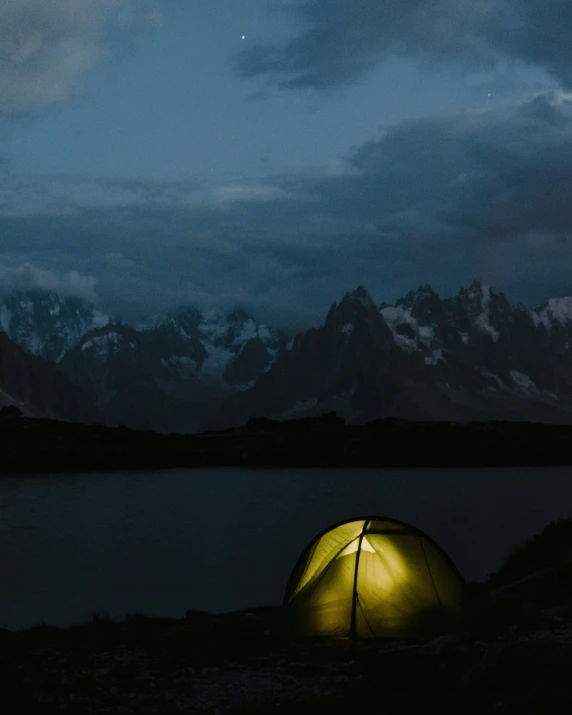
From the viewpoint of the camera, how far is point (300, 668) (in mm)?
17984

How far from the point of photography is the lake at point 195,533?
45.4m

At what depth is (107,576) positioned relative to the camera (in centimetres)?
5406

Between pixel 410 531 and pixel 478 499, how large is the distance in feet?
379

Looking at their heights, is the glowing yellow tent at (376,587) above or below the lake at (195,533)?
above

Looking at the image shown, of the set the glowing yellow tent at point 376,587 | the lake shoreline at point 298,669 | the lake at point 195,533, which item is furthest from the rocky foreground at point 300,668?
the lake at point 195,533

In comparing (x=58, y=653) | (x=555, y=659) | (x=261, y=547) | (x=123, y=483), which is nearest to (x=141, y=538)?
(x=261, y=547)

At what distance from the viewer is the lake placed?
45.4 metres

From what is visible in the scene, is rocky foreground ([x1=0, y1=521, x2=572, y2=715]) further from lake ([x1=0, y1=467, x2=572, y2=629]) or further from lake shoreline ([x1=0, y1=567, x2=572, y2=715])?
lake ([x1=0, y1=467, x2=572, y2=629])

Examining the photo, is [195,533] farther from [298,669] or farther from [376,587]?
[298,669]

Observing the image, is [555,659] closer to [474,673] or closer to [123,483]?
[474,673]

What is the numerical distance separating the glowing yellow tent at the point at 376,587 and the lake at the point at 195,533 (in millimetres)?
16446

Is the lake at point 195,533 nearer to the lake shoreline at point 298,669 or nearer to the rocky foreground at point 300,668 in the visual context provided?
the rocky foreground at point 300,668

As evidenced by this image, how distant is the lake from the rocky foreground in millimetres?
14660

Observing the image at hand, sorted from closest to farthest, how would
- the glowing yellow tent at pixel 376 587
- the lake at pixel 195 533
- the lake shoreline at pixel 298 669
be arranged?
the lake shoreline at pixel 298 669 → the glowing yellow tent at pixel 376 587 → the lake at pixel 195 533
